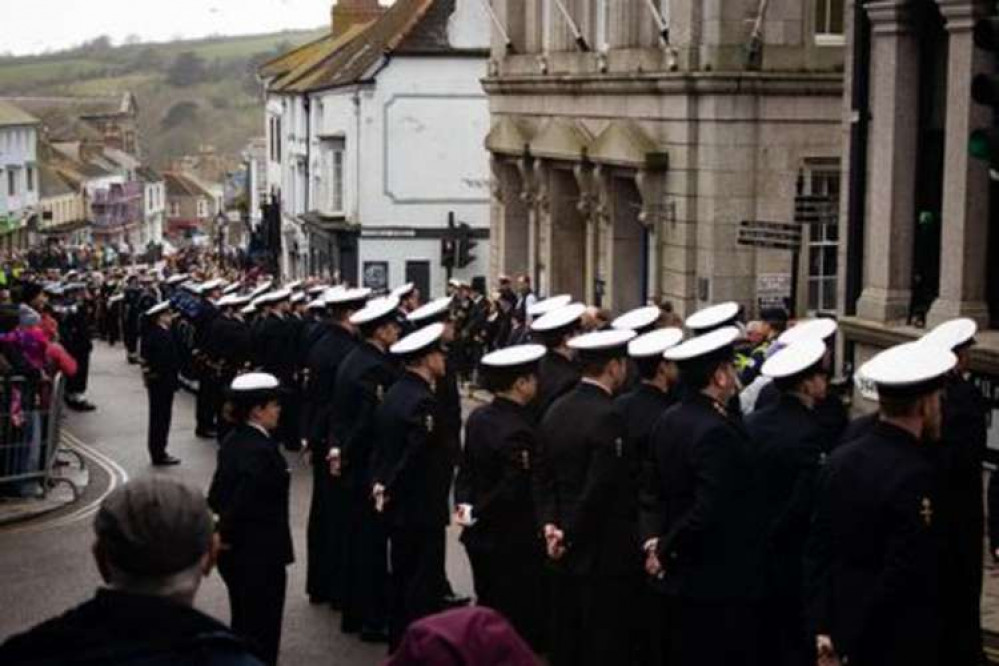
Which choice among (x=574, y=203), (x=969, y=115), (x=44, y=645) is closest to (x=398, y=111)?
(x=574, y=203)

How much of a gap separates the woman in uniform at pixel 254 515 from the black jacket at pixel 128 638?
213 inches

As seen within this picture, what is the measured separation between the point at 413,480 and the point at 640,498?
1883 mm

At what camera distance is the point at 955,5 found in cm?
1566

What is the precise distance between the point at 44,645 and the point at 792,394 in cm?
547

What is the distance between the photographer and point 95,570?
13523 mm

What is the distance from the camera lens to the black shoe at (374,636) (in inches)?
459

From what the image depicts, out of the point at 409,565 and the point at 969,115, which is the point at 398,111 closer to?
the point at 969,115

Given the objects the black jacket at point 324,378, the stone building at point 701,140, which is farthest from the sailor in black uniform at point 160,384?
the stone building at point 701,140

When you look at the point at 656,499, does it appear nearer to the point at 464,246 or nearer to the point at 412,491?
the point at 412,491

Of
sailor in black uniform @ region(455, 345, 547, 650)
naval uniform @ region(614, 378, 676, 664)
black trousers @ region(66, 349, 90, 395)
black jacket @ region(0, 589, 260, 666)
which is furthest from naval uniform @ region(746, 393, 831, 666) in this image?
black trousers @ region(66, 349, 90, 395)

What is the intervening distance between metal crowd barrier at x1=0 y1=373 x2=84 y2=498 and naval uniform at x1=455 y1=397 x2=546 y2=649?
632cm

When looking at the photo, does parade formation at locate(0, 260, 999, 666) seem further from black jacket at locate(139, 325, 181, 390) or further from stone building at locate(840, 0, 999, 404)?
black jacket at locate(139, 325, 181, 390)

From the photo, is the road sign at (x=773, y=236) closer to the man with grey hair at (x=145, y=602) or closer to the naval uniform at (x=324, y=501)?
the naval uniform at (x=324, y=501)

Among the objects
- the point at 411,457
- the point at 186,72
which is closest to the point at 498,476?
the point at 411,457
